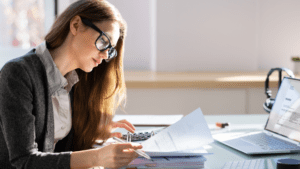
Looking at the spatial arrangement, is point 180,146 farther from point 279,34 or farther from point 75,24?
point 279,34

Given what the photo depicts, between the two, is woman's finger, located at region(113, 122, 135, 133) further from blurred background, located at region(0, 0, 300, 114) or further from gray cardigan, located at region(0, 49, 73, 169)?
blurred background, located at region(0, 0, 300, 114)

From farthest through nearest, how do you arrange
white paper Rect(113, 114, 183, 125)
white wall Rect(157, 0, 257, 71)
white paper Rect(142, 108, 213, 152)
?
white wall Rect(157, 0, 257, 71) < white paper Rect(113, 114, 183, 125) < white paper Rect(142, 108, 213, 152)

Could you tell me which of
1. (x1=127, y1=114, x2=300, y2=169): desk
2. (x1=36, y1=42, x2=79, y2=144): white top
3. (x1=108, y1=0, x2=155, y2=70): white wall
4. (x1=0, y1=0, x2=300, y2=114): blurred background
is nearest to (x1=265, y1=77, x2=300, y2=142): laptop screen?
(x1=127, y1=114, x2=300, y2=169): desk

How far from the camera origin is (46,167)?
909 mm

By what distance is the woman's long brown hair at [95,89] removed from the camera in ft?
3.63

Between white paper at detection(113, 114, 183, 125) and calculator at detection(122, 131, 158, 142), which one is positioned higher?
calculator at detection(122, 131, 158, 142)

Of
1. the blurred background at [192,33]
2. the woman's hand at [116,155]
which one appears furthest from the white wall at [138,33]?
the woman's hand at [116,155]

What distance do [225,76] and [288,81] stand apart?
4.36 feet

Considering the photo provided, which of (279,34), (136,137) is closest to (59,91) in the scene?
(136,137)

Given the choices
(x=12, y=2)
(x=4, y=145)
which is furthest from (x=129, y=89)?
(x=4, y=145)

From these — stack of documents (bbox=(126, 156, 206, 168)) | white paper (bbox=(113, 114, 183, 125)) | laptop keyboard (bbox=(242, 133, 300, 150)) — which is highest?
stack of documents (bbox=(126, 156, 206, 168))

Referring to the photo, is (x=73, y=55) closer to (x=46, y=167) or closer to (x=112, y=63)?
(x=112, y=63)

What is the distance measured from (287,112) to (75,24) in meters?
0.83

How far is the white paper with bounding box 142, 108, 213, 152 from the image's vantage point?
103 cm
